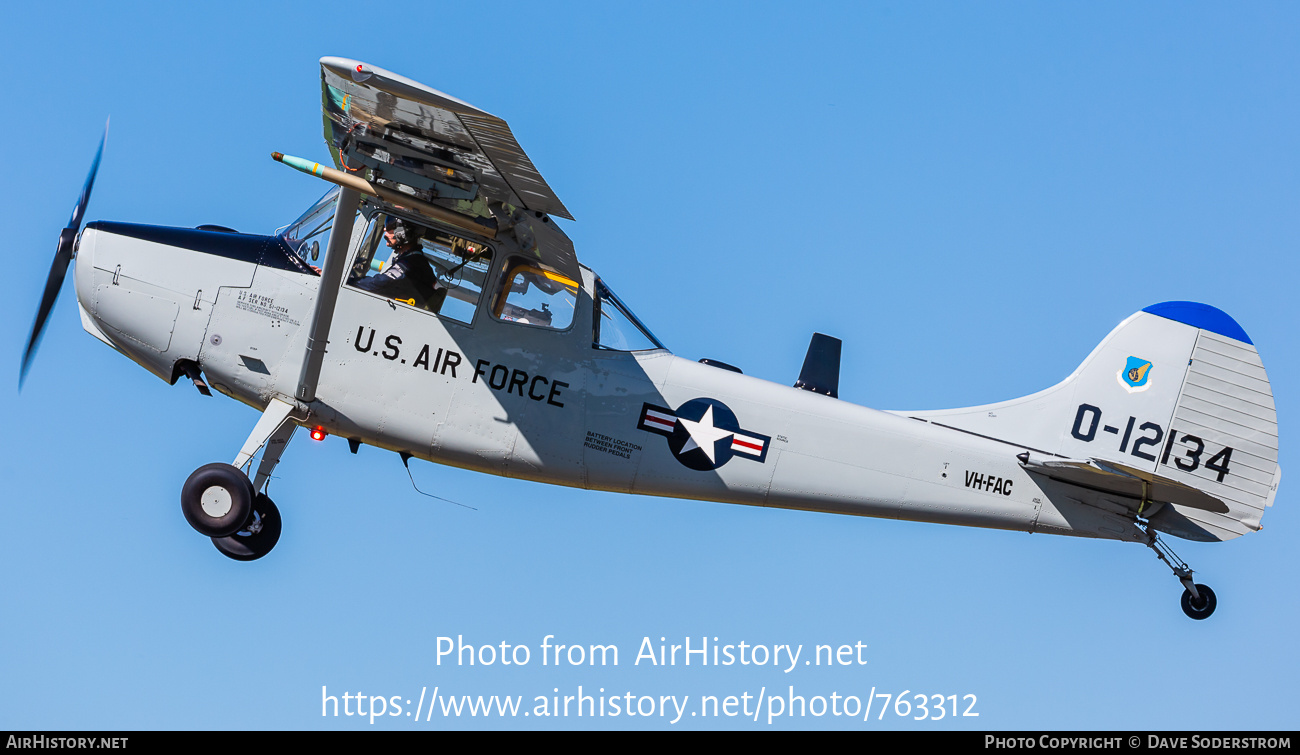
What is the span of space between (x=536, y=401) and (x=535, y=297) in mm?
821

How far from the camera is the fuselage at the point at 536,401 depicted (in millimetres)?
9625

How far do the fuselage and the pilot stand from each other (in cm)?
10

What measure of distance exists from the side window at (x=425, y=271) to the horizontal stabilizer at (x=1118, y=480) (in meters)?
4.71

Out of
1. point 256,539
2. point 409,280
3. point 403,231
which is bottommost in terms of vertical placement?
point 256,539

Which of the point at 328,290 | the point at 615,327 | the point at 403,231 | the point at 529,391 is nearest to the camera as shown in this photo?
the point at 328,290

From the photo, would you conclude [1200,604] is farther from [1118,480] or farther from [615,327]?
[615,327]

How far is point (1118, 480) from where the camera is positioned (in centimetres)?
1009

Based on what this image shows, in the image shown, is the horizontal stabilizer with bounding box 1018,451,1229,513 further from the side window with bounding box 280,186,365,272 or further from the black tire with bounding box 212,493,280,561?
the black tire with bounding box 212,493,280,561

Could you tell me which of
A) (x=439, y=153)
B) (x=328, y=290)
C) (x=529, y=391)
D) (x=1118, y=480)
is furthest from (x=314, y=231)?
(x=1118, y=480)

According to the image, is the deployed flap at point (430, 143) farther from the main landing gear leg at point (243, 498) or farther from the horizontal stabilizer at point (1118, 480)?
the horizontal stabilizer at point (1118, 480)

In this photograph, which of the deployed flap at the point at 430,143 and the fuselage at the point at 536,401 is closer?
the deployed flap at the point at 430,143

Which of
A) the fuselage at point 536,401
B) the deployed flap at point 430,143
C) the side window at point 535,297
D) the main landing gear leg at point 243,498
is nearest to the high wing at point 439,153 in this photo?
the deployed flap at point 430,143

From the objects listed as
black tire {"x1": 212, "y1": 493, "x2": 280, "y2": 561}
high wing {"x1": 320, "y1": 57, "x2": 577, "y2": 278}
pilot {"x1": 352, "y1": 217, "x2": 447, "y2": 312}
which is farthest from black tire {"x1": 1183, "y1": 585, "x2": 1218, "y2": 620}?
black tire {"x1": 212, "y1": 493, "x2": 280, "y2": 561}

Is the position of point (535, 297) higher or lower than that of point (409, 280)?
higher
